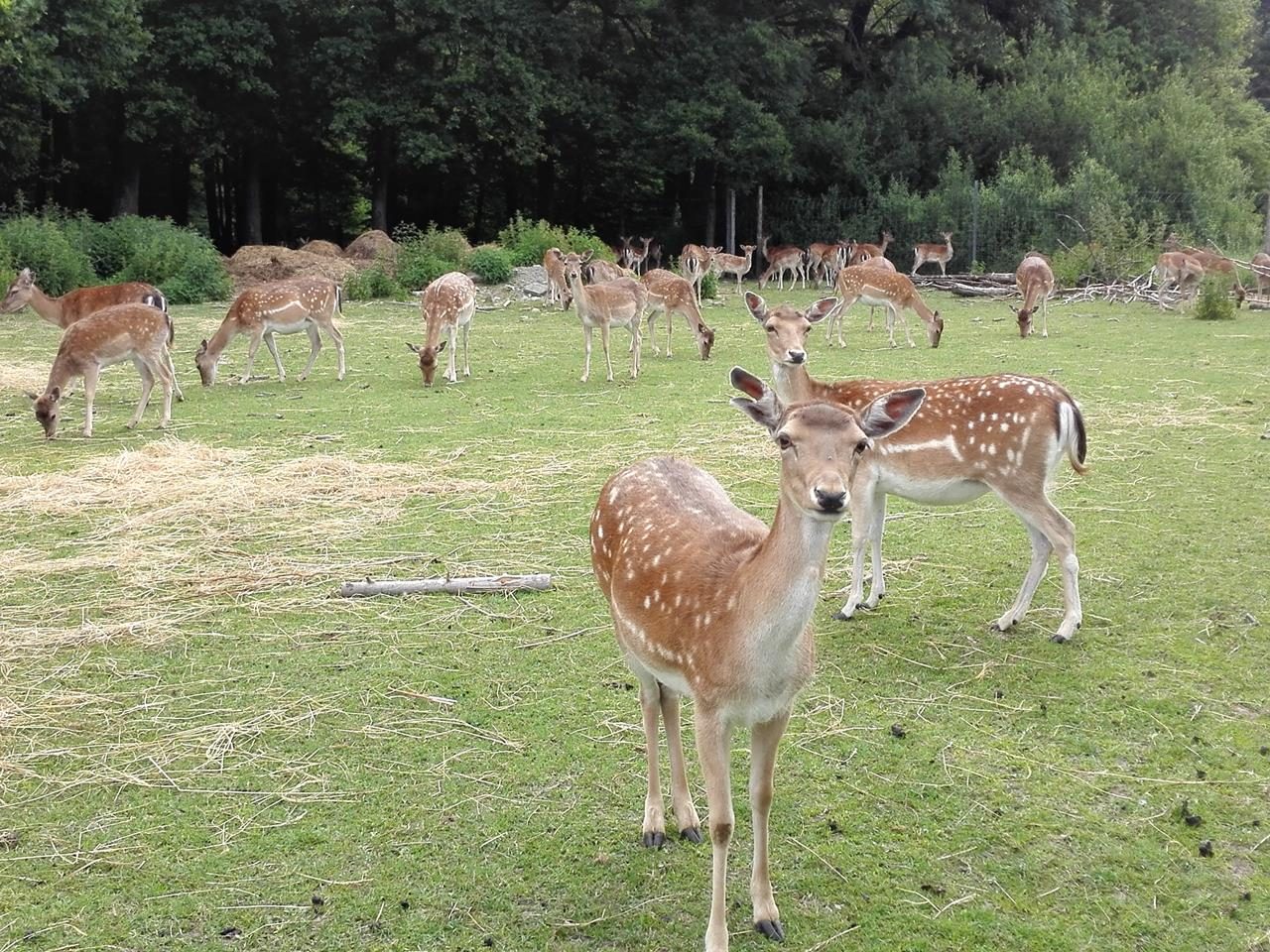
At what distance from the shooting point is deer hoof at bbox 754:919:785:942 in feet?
9.35

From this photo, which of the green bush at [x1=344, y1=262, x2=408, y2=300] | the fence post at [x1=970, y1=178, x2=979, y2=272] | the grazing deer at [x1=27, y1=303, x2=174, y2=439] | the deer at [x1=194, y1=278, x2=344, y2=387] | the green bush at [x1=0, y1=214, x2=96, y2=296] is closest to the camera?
the grazing deer at [x1=27, y1=303, x2=174, y2=439]

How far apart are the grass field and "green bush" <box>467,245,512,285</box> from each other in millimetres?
15382

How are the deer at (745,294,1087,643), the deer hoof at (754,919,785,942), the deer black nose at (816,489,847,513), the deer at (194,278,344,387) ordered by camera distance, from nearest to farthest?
the deer black nose at (816,489,847,513) < the deer hoof at (754,919,785,942) < the deer at (745,294,1087,643) < the deer at (194,278,344,387)

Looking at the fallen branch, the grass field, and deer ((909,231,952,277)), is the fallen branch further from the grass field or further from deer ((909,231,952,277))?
deer ((909,231,952,277))

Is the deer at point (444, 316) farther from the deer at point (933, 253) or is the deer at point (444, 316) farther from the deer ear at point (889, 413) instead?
the deer at point (933, 253)

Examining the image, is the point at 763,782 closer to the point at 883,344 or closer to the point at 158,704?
the point at 158,704

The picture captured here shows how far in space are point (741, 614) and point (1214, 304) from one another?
16778 mm

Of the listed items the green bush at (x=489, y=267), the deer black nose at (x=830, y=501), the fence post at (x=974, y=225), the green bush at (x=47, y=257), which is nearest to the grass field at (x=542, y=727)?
the deer black nose at (x=830, y=501)

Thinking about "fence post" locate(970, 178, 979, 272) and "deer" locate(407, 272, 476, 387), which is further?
"fence post" locate(970, 178, 979, 272)

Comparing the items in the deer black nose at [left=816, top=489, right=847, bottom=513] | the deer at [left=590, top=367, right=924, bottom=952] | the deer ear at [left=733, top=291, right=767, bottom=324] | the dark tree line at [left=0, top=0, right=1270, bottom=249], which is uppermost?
the dark tree line at [left=0, top=0, right=1270, bottom=249]

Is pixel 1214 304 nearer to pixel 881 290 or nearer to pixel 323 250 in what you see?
pixel 881 290

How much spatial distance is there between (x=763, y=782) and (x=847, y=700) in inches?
54.6

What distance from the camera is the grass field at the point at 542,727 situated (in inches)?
117

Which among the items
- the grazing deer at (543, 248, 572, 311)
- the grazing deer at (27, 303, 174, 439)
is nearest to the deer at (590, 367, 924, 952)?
the grazing deer at (27, 303, 174, 439)
